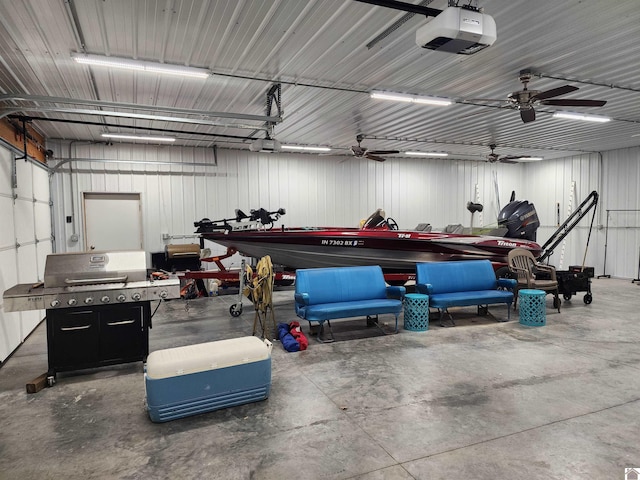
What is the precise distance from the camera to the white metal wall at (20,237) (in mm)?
4621

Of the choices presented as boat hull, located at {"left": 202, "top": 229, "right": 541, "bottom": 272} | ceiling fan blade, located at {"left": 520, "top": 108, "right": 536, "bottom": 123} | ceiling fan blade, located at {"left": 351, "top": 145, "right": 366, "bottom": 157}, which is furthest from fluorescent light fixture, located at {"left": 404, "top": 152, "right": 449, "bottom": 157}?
ceiling fan blade, located at {"left": 520, "top": 108, "right": 536, "bottom": 123}

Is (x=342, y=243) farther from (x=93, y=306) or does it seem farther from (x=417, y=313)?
(x=93, y=306)

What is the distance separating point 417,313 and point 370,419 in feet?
8.81

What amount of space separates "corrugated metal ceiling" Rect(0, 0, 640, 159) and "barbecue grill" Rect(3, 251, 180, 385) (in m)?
2.29

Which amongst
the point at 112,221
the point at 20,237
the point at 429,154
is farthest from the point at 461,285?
the point at 112,221

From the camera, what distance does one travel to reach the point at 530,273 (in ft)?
21.8

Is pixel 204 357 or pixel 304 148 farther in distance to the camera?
pixel 304 148

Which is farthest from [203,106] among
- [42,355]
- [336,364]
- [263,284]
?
[336,364]

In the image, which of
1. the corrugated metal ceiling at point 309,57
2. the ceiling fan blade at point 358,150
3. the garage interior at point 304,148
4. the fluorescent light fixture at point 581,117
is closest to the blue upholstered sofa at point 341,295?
the garage interior at point 304,148

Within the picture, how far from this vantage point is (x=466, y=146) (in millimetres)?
10375

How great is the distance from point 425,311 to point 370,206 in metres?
6.55

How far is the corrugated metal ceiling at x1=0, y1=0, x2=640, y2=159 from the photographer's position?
12.0ft

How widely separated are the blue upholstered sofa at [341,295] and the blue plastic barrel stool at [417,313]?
23cm

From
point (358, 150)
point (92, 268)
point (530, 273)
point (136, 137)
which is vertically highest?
point (136, 137)
